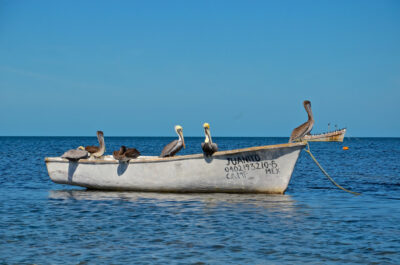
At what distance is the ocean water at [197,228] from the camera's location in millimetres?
7938

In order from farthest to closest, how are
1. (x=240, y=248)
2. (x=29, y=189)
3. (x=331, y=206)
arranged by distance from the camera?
(x=29, y=189) < (x=331, y=206) < (x=240, y=248)

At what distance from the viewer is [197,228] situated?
1012 cm

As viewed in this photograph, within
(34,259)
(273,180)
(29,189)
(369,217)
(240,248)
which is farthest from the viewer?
(29,189)

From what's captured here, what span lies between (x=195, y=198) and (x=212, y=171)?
93cm

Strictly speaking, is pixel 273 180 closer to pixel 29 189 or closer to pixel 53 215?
pixel 53 215

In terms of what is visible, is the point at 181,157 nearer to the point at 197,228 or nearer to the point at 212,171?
the point at 212,171

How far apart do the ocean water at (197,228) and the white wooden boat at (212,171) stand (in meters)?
0.32

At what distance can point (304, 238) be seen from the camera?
30.2ft

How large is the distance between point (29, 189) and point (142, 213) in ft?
25.0

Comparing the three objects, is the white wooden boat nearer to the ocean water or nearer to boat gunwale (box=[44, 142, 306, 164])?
boat gunwale (box=[44, 142, 306, 164])

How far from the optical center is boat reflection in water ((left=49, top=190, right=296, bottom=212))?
13.3m

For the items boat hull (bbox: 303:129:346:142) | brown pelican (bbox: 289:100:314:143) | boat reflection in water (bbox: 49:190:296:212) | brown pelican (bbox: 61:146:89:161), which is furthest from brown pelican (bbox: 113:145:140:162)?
boat hull (bbox: 303:129:346:142)

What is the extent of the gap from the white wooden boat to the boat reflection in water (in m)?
0.24

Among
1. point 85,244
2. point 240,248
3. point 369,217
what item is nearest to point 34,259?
point 85,244
